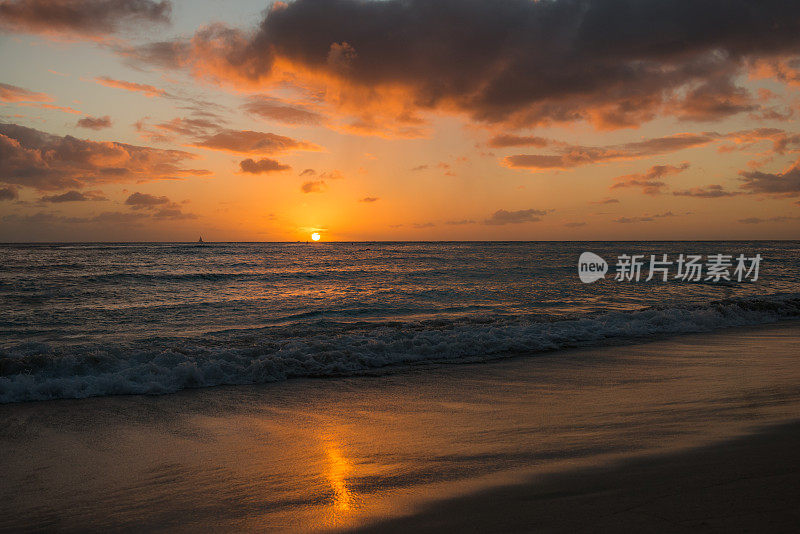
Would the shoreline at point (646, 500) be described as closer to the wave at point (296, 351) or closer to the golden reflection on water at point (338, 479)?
the golden reflection on water at point (338, 479)

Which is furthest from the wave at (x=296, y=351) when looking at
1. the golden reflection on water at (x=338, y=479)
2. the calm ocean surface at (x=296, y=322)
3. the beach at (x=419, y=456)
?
the golden reflection on water at (x=338, y=479)

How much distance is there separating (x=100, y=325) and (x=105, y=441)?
1073cm

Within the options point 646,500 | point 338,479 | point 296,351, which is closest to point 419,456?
point 338,479

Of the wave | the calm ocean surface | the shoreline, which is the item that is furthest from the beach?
the calm ocean surface

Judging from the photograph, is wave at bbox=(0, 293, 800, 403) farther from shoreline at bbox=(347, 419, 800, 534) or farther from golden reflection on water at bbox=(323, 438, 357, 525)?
shoreline at bbox=(347, 419, 800, 534)

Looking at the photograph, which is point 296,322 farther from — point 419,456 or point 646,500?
point 646,500

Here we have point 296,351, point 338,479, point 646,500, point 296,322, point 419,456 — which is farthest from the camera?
point 296,322

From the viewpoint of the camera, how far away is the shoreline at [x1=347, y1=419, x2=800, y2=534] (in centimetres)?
272

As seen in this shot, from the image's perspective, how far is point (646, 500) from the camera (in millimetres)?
3059

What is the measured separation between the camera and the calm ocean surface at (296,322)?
27.7 ft

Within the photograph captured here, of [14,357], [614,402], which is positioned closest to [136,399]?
[14,357]

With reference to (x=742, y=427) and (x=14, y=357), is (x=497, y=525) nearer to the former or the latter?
(x=742, y=427)

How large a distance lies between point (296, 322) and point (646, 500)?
42.7ft

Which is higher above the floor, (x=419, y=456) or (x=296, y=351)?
(x=419, y=456)
